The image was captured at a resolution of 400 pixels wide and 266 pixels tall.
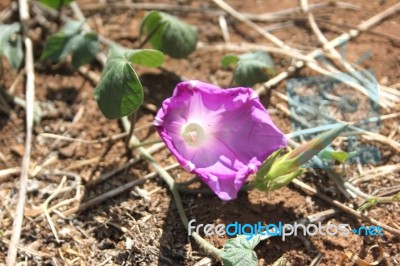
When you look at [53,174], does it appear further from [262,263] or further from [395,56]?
[395,56]

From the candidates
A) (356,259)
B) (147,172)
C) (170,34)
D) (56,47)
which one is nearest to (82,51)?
(56,47)

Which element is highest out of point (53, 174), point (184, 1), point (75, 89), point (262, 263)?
point (184, 1)

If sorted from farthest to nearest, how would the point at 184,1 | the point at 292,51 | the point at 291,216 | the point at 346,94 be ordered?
the point at 184,1, the point at 292,51, the point at 346,94, the point at 291,216

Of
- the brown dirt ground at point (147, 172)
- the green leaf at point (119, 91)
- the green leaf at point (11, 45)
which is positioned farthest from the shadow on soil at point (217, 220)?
the green leaf at point (11, 45)

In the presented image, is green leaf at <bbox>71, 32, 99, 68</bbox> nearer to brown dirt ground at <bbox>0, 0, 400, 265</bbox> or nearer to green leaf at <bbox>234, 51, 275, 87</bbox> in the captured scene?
brown dirt ground at <bbox>0, 0, 400, 265</bbox>

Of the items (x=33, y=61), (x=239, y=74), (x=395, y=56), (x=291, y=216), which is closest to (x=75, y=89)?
(x=33, y=61)

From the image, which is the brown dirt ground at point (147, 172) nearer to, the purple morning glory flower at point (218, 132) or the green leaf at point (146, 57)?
the purple morning glory flower at point (218, 132)

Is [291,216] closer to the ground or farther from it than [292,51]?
closer to the ground

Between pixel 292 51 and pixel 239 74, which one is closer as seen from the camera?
pixel 239 74
